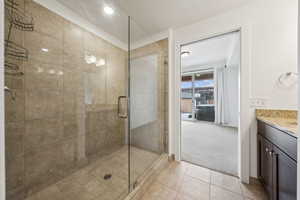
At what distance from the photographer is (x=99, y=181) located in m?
1.59

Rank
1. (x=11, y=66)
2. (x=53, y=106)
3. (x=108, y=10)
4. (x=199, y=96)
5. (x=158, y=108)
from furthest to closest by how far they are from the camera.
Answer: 1. (x=199, y=96)
2. (x=158, y=108)
3. (x=108, y=10)
4. (x=53, y=106)
5. (x=11, y=66)

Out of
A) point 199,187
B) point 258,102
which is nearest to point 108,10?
point 258,102

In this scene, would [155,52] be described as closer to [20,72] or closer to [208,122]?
[20,72]

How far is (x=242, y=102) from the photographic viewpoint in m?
1.55

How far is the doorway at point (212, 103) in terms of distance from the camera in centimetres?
229

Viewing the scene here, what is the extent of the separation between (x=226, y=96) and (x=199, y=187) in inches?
169

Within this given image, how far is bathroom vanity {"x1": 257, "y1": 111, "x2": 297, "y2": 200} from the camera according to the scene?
81cm

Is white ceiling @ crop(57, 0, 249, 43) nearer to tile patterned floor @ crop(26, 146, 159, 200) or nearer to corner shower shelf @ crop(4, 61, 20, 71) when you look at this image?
corner shower shelf @ crop(4, 61, 20, 71)

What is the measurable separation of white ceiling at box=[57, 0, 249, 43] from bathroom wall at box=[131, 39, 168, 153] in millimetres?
292

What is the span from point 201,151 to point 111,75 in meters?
2.46

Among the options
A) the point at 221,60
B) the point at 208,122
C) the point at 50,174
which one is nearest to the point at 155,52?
the point at 50,174

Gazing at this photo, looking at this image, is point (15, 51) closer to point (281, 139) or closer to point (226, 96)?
point (281, 139)

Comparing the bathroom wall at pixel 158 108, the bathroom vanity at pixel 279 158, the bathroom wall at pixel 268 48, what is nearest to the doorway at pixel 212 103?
the bathroom wall at pixel 158 108

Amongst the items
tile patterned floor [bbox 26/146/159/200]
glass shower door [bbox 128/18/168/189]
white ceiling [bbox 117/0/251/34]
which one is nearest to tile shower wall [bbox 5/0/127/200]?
tile patterned floor [bbox 26/146/159/200]
